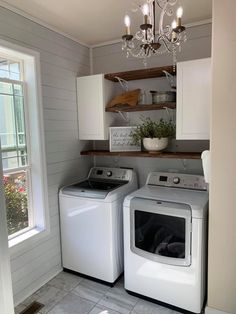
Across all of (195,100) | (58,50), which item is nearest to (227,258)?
(195,100)

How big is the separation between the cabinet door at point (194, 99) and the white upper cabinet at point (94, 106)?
2.66 ft

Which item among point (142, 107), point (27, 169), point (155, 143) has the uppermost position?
point (142, 107)

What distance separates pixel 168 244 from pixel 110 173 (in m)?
1.08

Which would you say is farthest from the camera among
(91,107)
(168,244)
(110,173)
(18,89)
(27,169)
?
(110,173)

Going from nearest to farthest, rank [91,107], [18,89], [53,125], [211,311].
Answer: [211,311] < [18,89] < [53,125] < [91,107]

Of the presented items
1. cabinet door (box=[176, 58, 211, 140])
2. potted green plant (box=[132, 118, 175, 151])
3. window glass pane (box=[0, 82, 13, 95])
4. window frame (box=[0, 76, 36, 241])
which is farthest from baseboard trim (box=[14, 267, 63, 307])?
cabinet door (box=[176, 58, 211, 140])

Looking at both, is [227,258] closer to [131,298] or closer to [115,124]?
[131,298]

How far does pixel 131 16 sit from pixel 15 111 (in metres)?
1.36

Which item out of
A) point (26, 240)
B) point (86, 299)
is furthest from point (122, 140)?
point (86, 299)

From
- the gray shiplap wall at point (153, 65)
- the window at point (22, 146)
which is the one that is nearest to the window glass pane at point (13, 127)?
the window at point (22, 146)

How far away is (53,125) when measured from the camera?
96.7 inches

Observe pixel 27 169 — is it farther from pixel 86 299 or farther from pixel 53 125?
pixel 86 299

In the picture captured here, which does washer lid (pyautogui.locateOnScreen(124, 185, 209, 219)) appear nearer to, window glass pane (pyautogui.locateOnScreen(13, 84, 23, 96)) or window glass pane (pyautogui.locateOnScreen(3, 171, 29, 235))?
window glass pane (pyautogui.locateOnScreen(3, 171, 29, 235))

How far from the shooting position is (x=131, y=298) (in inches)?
87.2
